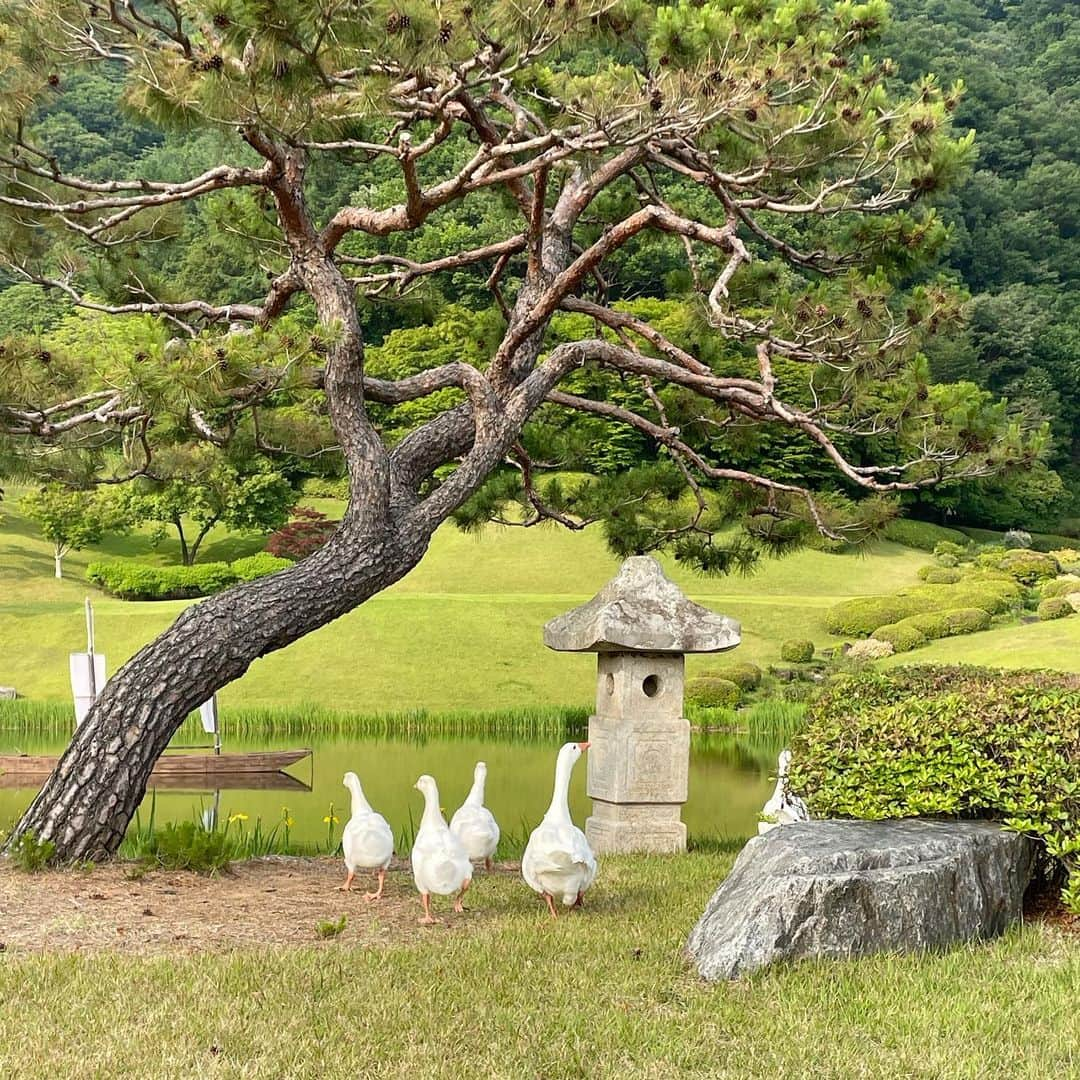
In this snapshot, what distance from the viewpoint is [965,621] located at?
668 inches

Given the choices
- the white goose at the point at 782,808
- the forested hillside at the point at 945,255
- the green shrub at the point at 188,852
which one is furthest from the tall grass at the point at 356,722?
the green shrub at the point at 188,852

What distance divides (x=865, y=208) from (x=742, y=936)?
13.2ft

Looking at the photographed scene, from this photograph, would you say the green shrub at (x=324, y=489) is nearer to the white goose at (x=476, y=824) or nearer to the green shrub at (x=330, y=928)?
the white goose at (x=476, y=824)

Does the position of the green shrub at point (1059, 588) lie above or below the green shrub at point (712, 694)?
above

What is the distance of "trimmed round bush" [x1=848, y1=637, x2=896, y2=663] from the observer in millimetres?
16094

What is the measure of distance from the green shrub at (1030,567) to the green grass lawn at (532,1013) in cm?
1715

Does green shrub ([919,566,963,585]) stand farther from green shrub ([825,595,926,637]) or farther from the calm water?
the calm water

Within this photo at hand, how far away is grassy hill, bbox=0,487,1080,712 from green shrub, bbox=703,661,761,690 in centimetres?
123

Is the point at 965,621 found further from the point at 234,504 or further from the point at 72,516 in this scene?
the point at 72,516

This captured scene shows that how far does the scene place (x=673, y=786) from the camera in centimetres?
675

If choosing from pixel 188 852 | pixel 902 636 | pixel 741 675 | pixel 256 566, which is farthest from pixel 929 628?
pixel 188 852

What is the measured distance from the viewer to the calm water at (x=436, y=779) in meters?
8.52

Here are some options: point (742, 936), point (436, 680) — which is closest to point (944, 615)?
point (436, 680)

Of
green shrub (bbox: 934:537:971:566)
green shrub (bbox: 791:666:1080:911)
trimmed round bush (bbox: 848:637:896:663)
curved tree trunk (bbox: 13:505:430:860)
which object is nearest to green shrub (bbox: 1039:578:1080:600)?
trimmed round bush (bbox: 848:637:896:663)
